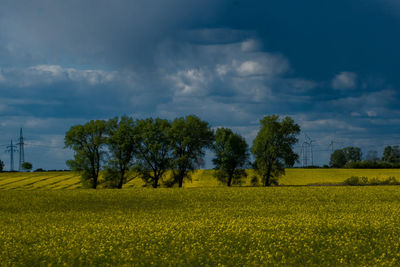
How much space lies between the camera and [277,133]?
82.0 metres

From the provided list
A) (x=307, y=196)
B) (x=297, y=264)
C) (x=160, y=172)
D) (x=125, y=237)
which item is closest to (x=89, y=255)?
(x=125, y=237)

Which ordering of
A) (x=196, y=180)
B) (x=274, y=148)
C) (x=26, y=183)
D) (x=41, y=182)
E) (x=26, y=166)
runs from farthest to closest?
Result: (x=26, y=166) → (x=41, y=182) → (x=26, y=183) → (x=196, y=180) → (x=274, y=148)

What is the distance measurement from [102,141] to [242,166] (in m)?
30.7

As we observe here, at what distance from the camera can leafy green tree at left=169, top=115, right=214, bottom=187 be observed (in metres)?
79.4

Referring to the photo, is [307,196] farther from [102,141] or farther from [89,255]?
[102,141]

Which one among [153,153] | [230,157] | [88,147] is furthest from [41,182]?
[230,157]

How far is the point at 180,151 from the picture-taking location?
80.8m

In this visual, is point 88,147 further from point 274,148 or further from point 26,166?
point 26,166

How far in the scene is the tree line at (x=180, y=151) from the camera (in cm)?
8012

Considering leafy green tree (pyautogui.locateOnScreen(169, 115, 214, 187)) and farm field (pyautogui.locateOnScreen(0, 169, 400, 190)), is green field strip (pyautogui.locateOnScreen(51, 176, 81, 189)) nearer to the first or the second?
farm field (pyautogui.locateOnScreen(0, 169, 400, 190))

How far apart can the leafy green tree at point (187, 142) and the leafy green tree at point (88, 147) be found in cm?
1608

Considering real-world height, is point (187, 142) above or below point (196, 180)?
above

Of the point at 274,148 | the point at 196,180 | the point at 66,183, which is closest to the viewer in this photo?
the point at 274,148

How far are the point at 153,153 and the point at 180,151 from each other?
5.58 m
